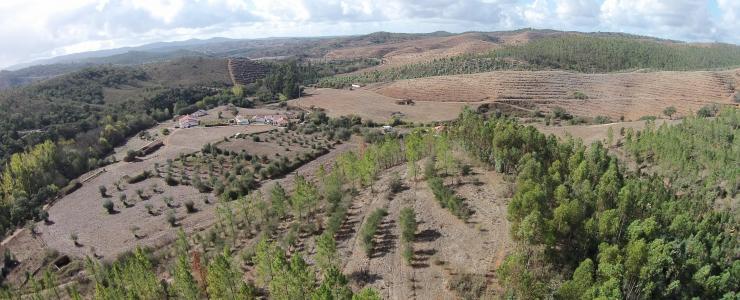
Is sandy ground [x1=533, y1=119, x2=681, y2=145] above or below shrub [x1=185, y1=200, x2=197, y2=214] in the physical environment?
above

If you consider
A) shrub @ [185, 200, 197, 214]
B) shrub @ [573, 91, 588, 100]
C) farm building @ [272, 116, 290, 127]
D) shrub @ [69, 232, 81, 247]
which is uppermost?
shrub @ [573, 91, 588, 100]

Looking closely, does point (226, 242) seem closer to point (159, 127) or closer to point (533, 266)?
point (533, 266)

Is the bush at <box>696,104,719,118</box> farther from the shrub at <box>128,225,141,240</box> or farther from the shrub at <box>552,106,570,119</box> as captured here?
the shrub at <box>128,225,141,240</box>

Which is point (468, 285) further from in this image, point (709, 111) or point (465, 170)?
point (709, 111)

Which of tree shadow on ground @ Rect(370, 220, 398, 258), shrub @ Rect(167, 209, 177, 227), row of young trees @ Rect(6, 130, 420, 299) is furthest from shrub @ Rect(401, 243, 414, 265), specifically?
shrub @ Rect(167, 209, 177, 227)

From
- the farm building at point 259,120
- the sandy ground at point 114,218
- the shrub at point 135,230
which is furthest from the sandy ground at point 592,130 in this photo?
the farm building at point 259,120

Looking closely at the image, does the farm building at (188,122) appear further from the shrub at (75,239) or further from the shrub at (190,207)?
the shrub at (75,239)

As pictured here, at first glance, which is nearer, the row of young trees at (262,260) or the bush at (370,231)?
the row of young trees at (262,260)
